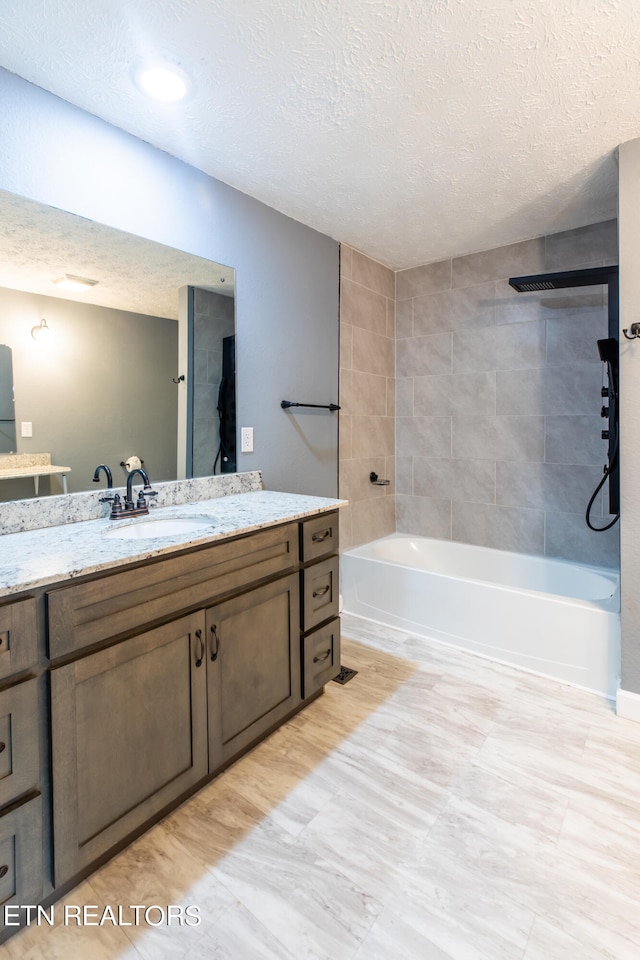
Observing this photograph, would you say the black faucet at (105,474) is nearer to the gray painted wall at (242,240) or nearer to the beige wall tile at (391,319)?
the gray painted wall at (242,240)

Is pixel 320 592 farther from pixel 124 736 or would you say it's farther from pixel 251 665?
pixel 124 736

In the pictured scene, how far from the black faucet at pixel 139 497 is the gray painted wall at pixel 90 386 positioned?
5cm

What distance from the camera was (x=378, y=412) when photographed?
3.39 m

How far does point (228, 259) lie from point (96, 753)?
2.01 metres

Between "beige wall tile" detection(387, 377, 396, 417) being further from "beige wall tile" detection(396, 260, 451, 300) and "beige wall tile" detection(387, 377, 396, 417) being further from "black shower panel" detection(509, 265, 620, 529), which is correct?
"black shower panel" detection(509, 265, 620, 529)

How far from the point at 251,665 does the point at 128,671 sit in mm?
492

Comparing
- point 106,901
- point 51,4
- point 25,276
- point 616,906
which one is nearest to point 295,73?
point 51,4

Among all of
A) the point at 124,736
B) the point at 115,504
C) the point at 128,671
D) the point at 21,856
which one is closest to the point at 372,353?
the point at 115,504

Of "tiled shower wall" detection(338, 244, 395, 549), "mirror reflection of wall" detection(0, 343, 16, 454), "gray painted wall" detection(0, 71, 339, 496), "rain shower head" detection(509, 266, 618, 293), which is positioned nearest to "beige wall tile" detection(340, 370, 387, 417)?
"tiled shower wall" detection(338, 244, 395, 549)

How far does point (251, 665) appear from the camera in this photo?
1.66 metres

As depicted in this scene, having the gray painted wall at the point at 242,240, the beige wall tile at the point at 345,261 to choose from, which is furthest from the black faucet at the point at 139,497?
the beige wall tile at the point at 345,261

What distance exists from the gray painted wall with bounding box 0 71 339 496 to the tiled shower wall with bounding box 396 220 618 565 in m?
0.78

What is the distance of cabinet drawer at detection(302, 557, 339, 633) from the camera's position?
1.91 metres

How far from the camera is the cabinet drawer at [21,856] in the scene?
41.6 inches
